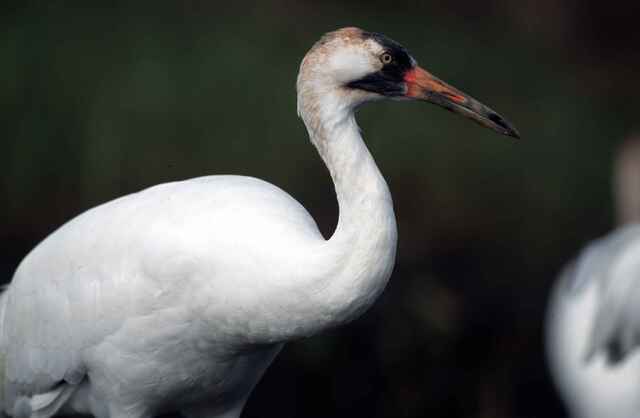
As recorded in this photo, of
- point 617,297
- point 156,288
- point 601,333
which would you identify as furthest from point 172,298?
point 617,297

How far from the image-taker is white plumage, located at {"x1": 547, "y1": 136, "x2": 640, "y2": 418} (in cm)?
579

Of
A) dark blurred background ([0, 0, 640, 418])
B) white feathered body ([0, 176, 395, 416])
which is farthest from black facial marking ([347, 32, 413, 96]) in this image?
dark blurred background ([0, 0, 640, 418])

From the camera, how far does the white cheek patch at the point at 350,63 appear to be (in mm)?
3848

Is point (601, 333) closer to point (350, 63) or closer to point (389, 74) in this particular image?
point (389, 74)

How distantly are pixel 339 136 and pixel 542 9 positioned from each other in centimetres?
877

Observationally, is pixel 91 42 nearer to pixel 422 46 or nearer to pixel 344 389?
pixel 422 46

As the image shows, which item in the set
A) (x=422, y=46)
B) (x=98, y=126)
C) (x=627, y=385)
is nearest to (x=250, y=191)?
(x=627, y=385)

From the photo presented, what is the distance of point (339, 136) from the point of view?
3861 mm

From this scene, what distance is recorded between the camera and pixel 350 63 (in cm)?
385

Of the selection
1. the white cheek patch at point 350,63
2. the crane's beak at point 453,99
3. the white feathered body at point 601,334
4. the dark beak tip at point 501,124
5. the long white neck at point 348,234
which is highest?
the white cheek patch at point 350,63

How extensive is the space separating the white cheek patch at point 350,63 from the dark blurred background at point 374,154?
351cm

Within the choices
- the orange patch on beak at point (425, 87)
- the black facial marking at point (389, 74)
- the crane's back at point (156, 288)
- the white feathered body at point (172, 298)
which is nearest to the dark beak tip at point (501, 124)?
the orange patch on beak at point (425, 87)

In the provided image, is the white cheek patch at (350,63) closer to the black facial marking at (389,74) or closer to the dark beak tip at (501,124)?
the black facial marking at (389,74)

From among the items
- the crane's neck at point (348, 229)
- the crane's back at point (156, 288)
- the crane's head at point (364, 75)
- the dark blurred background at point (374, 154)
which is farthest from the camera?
the dark blurred background at point (374, 154)
